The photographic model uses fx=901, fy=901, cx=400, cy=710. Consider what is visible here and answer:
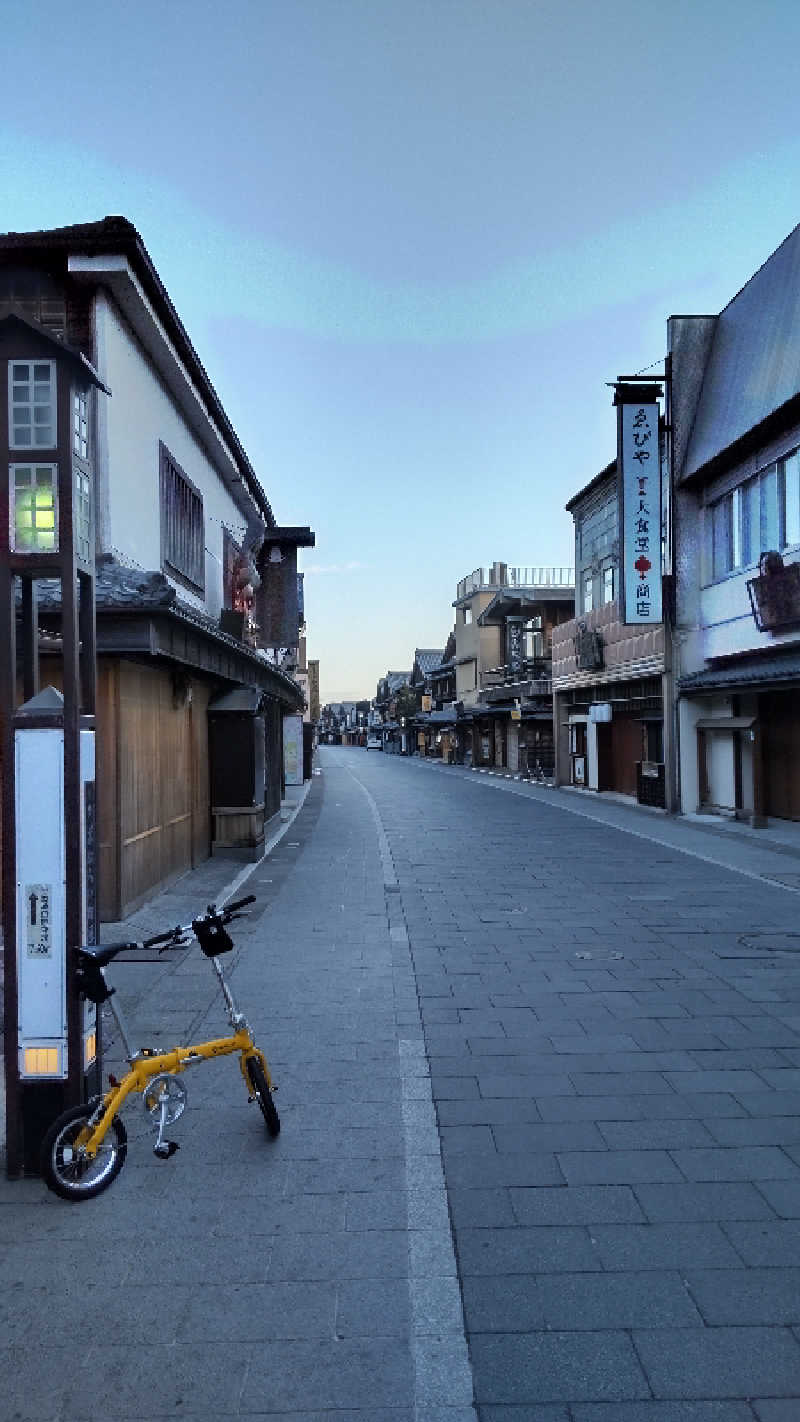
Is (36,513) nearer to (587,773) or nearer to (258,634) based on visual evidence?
(258,634)

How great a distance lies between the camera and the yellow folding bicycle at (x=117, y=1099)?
4.44m

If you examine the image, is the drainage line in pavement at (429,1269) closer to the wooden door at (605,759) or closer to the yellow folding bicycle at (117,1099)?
the yellow folding bicycle at (117,1099)

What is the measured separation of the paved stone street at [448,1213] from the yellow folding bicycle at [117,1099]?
0.50 feet

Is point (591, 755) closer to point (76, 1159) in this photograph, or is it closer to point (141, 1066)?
point (141, 1066)

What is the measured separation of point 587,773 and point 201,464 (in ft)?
64.9

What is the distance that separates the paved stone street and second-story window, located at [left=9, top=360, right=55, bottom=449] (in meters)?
3.95

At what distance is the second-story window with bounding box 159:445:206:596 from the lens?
13.3 metres

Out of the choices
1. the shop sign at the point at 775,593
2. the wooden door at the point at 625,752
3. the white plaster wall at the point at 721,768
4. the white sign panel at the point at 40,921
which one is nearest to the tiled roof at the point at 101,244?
the white sign panel at the point at 40,921

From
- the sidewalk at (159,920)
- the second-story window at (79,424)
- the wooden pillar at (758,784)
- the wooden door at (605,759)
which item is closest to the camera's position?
the second-story window at (79,424)

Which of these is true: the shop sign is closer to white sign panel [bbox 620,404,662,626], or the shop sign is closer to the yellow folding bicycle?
white sign panel [bbox 620,404,662,626]

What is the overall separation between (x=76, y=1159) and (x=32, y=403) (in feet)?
12.9

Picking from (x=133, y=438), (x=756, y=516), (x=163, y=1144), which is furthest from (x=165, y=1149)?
(x=756, y=516)

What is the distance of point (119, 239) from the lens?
10.3 metres

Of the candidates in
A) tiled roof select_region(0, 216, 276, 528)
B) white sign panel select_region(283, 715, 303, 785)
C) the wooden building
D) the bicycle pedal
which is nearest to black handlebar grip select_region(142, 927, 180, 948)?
the bicycle pedal
